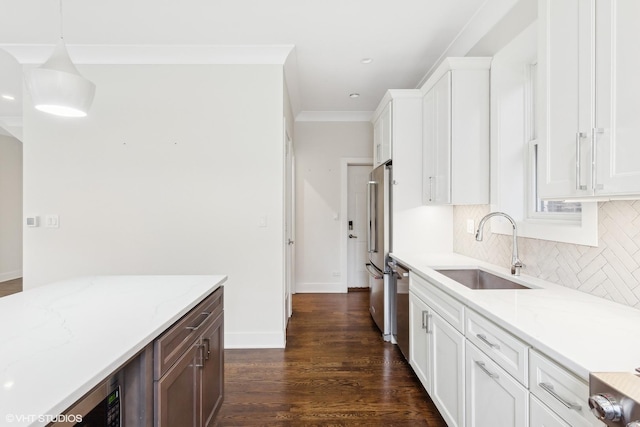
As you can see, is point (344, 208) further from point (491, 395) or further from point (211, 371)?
point (491, 395)

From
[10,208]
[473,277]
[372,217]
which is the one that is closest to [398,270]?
[473,277]

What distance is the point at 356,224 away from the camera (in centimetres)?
506

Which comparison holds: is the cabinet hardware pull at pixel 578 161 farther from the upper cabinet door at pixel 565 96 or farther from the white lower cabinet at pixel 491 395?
the white lower cabinet at pixel 491 395

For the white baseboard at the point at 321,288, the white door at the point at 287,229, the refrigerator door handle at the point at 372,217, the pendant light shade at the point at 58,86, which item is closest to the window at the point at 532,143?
the refrigerator door handle at the point at 372,217

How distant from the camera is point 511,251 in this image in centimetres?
213

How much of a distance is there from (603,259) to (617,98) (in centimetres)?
80

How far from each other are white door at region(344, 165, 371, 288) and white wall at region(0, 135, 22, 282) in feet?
20.6

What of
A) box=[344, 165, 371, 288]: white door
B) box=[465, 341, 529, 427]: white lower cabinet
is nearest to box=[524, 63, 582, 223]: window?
box=[465, 341, 529, 427]: white lower cabinet

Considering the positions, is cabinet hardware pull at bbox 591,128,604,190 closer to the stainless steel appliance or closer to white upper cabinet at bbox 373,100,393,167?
A: the stainless steel appliance

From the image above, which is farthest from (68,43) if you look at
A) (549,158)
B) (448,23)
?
(549,158)

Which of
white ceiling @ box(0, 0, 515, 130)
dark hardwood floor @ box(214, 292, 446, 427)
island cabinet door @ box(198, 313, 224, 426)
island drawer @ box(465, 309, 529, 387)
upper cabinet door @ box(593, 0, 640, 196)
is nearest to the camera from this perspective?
upper cabinet door @ box(593, 0, 640, 196)

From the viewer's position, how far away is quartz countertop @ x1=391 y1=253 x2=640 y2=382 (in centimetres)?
87

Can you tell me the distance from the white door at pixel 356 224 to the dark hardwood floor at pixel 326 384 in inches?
66.1

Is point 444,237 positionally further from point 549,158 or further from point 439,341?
point 549,158
